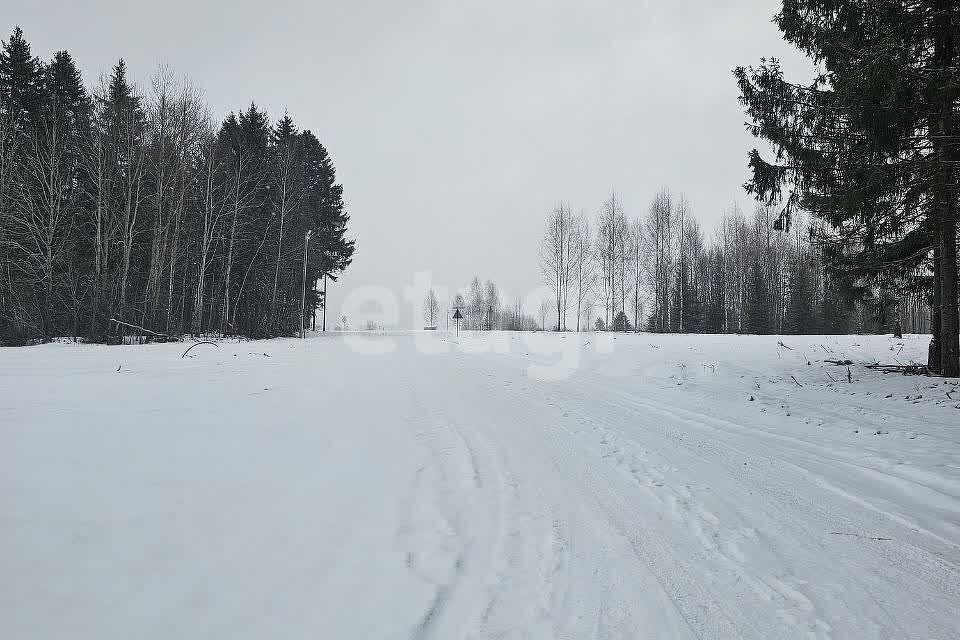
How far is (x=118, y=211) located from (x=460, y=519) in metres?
23.2

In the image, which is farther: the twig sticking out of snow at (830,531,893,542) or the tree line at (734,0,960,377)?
the tree line at (734,0,960,377)

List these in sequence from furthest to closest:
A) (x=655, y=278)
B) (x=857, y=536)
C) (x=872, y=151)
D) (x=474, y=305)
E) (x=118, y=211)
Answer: (x=474, y=305) < (x=655, y=278) < (x=118, y=211) < (x=872, y=151) < (x=857, y=536)

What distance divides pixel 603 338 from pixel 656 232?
67.0 feet

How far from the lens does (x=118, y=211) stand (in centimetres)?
1789

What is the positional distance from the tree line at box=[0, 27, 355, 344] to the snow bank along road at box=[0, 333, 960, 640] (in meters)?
14.6

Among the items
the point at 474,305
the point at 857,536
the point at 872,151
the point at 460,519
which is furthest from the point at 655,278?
the point at 474,305

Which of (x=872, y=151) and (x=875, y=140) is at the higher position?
(x=875, y=140)

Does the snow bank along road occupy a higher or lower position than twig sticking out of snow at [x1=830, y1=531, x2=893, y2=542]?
higher

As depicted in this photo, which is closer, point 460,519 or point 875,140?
point 460,519

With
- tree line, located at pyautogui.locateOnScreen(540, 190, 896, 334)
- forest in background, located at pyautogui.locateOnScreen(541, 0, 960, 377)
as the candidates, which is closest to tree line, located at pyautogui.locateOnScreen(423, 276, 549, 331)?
tree line, located at pyautogui.locateOnScreen(540, 190, 896, 334)

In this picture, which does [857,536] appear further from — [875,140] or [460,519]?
[875,140]

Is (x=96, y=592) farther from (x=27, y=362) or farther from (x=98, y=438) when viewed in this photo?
(x=27, y=362)

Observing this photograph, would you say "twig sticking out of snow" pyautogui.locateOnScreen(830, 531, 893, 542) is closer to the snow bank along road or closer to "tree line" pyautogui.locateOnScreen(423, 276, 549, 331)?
the snow bank along road

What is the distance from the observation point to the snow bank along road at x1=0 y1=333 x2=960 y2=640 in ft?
5.57
